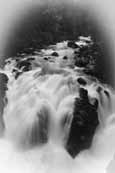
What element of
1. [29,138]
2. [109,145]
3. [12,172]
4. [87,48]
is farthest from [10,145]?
[87,48]

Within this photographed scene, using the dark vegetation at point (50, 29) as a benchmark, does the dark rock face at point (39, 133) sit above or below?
below

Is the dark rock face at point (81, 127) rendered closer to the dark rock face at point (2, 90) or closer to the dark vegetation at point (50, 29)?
the dark rock face at point (2, 90)

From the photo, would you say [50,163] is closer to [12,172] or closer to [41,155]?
[41,155]

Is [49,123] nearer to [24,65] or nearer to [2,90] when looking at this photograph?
[2,90]

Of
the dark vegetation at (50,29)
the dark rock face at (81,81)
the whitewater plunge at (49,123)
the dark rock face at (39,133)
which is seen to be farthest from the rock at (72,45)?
the dark rock face at (39,133)

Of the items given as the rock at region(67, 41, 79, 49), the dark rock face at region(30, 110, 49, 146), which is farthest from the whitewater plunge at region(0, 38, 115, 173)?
the rock at region(67, 41, 79, 49)

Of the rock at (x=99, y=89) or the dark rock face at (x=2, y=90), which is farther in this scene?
the rock at (x=99, y=89)

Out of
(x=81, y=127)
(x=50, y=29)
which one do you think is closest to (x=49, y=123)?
(x=81, y=127)
